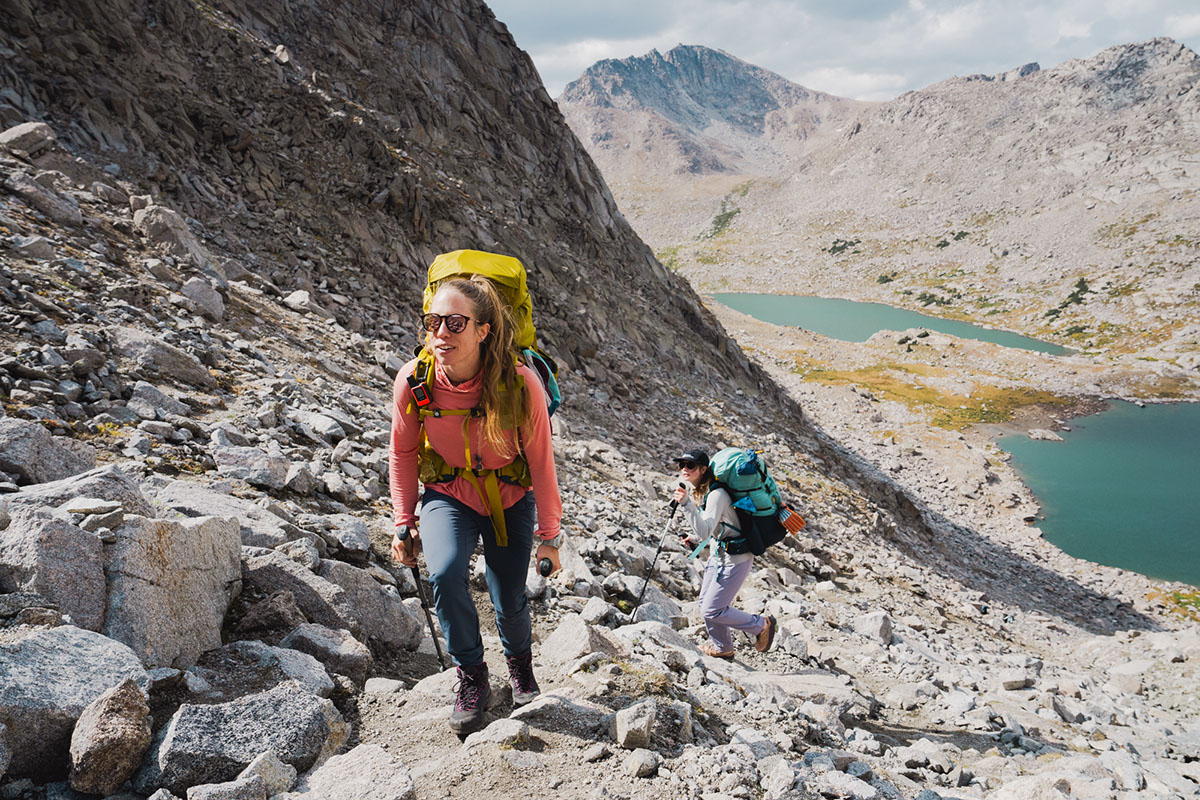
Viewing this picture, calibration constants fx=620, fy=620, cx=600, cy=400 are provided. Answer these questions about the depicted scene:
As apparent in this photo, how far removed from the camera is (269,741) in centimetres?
306

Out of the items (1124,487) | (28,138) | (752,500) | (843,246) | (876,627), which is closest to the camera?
(752,500)

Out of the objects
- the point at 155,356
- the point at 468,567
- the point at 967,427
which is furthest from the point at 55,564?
the point at 967,427

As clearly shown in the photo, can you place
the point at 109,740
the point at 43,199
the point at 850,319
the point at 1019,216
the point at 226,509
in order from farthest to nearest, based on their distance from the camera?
the point at 1019,216
the point at 850,319
the point at 43,199
the point at 226,509
the point at 109,740

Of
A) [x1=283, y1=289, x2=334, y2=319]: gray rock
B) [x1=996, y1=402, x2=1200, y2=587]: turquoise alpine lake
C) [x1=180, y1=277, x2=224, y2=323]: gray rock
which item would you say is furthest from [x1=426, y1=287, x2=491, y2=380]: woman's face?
[x1=996, y1=402, x2=1200, y2=587]: turquoise alpine lake

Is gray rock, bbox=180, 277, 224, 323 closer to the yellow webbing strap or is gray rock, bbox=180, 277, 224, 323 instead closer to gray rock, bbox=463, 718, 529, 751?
the yellow webbing strap

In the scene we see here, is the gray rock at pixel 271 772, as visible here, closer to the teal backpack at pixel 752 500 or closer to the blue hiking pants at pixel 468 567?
the blue hiking pants at pixel 468 567

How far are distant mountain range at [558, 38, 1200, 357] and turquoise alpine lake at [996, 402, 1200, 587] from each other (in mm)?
33255

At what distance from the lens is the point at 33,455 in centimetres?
418

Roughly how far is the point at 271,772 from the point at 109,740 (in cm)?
68

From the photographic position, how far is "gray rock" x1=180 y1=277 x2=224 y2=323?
10.5 meters

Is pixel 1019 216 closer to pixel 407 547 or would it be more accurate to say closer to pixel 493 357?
pixel 493 357

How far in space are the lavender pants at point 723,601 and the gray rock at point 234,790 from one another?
16.8 feet

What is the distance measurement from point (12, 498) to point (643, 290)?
84.3 feet

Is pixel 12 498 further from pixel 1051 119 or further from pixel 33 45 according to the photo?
pixel 1051 119
